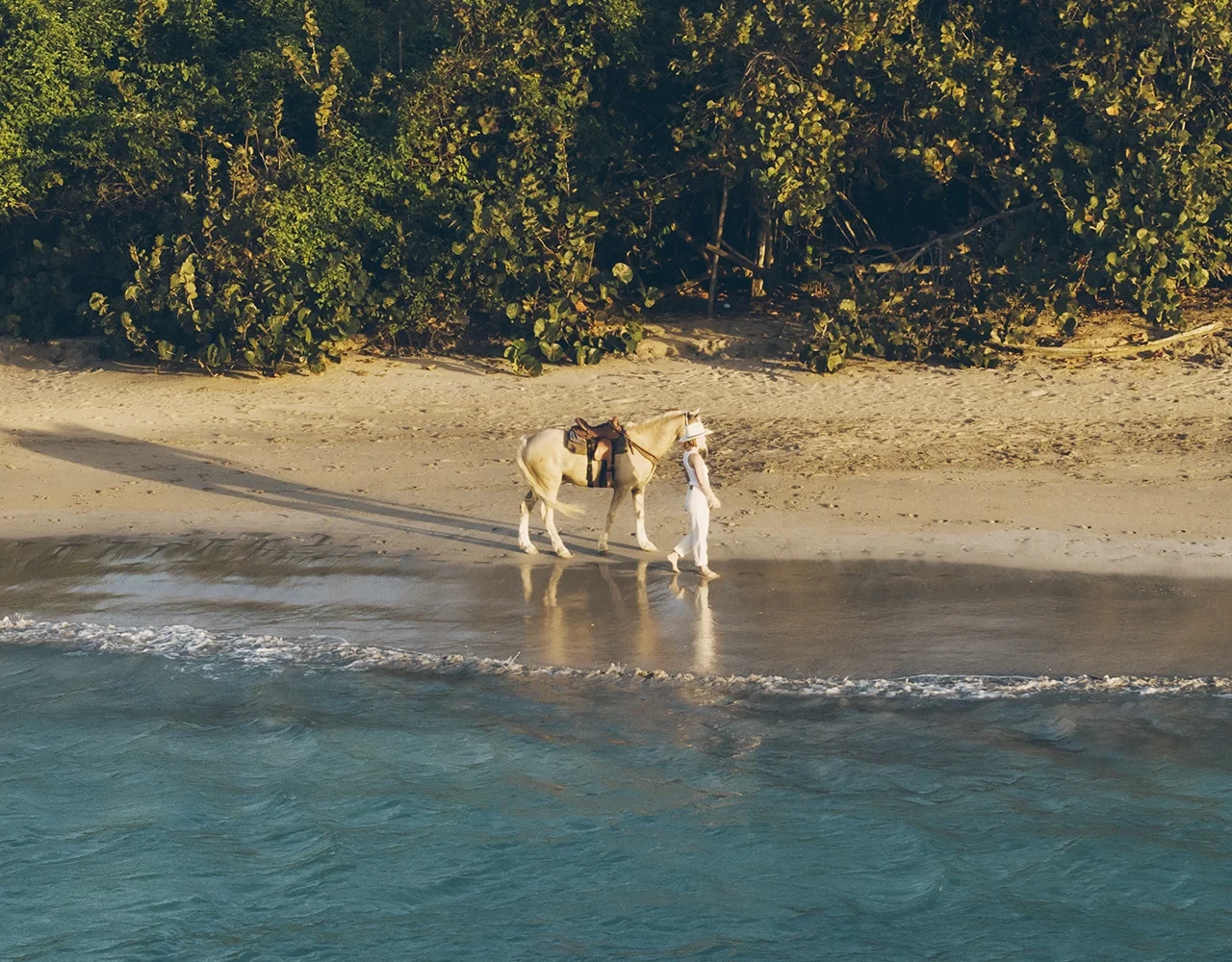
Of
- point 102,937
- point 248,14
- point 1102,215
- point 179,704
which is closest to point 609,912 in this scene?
point 102,937

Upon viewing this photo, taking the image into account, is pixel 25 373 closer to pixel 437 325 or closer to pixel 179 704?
pixel 437 325

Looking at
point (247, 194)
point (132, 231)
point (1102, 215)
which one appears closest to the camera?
point (1102, 215)

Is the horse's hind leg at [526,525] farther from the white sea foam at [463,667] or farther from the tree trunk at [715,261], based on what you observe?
the tree trunk at [715,261]

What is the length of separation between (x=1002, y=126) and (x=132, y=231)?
1136 centimetres

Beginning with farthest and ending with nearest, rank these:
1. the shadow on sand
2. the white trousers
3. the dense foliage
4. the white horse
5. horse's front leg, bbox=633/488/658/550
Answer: the dense foliage
the shadow on sand
horse's front leg, bbox=633/488/658/550
the white horse
the white trousers

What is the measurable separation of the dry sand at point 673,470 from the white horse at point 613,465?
362 mm

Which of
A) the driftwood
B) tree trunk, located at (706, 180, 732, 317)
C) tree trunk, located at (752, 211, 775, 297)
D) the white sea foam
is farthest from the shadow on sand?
the driftwood

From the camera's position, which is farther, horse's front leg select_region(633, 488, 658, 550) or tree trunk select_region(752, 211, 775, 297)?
tree trunk select_region(752, 211, 775, 297)

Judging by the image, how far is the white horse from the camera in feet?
42.3

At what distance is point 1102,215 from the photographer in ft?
56.9

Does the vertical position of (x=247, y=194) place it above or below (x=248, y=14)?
below

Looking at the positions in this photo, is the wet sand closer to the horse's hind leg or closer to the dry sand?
the horse's hind leg

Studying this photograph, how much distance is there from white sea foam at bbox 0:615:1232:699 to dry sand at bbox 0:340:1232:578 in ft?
6.63

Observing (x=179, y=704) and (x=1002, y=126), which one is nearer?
(x=179, y=704)
